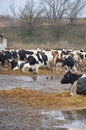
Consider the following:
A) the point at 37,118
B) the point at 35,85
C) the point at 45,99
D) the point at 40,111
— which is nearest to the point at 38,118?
the point at 37,118

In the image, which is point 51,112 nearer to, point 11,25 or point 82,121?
point 82,121

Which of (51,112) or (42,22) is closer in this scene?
(51,112)

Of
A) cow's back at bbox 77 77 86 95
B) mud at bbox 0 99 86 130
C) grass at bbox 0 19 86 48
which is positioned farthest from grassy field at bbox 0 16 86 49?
mud at bbox 0 99 86 130

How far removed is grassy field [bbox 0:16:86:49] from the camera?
8441 cm

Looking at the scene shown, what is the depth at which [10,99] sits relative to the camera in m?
16.8

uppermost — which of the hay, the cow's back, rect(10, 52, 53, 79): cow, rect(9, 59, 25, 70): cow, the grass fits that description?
the cow's back

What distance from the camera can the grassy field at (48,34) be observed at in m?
84.4

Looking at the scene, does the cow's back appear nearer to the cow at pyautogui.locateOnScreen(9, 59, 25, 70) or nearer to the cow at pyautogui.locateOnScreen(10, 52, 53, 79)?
the cow at pyautogui.locateOnScreen(10, 52, 53, 79)

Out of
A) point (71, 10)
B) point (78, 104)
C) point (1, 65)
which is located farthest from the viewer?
point (71, 10)

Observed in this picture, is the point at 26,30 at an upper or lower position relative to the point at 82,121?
lower

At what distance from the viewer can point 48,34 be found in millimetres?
89250

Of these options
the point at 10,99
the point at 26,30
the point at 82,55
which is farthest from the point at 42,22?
the point at 10,99

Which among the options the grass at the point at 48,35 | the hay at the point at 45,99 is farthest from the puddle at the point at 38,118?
the grass at the point at 48,35

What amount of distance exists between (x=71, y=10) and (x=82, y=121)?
87847 mm
